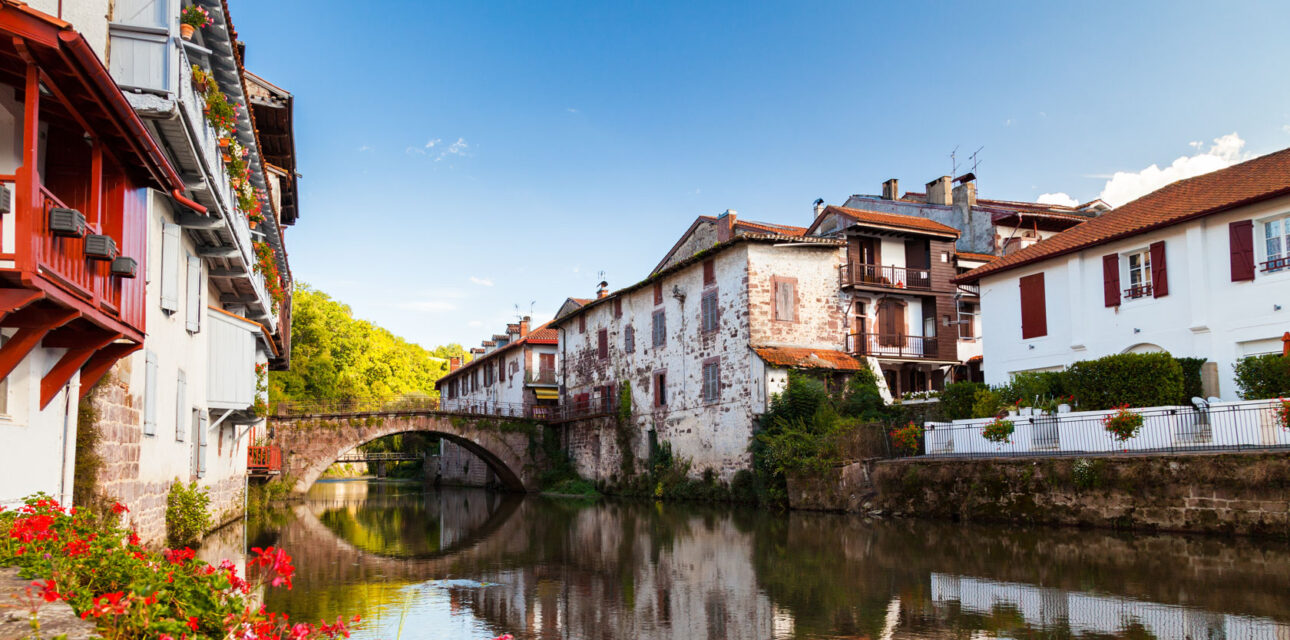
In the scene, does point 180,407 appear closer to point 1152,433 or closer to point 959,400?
point 1152,433

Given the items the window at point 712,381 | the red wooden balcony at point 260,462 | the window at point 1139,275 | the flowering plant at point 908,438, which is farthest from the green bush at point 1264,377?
the red wooden balcony at point 260,462

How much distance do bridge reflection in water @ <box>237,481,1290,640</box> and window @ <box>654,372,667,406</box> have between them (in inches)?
531

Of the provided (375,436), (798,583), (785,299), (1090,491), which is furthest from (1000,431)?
(375,436)

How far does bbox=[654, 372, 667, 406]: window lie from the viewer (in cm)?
3434

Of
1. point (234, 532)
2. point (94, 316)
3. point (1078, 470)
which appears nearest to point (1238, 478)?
point (1078, 470)

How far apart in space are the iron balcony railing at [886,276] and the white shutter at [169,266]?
867 inches

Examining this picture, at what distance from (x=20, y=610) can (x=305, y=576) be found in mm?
9590

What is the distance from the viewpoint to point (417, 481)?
6638cm

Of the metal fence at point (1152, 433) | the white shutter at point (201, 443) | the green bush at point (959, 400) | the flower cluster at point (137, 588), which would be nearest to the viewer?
the flower cluster at point (137, 588)

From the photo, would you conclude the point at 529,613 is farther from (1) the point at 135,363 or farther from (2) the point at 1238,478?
(2) the point at 1238,478

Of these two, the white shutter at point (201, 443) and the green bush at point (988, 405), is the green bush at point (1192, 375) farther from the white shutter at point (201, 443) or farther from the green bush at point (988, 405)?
the white shutter at point (201, 443)

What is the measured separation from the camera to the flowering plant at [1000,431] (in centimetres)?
2095

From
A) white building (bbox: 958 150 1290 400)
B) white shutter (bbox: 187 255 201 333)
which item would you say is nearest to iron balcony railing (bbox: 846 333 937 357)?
white building (bbox: 958 150 1290 400)

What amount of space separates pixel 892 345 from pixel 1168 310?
1097 centimetres
